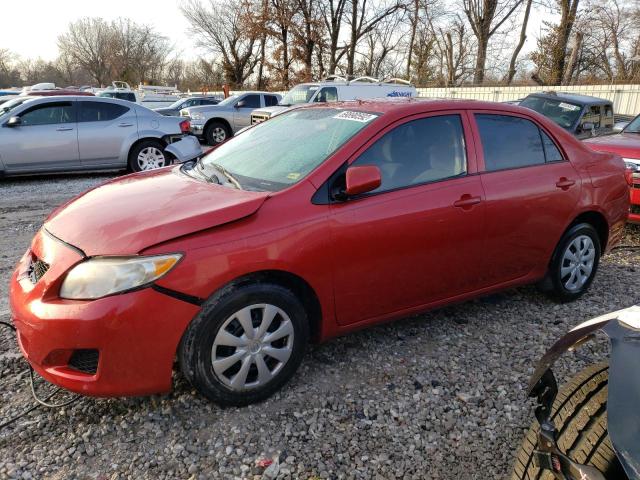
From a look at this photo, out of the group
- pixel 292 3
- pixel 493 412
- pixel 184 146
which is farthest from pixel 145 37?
pixel 493 412

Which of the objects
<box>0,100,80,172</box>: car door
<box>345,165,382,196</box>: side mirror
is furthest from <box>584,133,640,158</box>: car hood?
<box>0,100,80,172</box>: car door

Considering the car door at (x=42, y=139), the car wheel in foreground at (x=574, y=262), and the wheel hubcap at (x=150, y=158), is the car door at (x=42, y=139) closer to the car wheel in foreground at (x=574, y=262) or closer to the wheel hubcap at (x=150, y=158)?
the wheel hubcap at (x=150, y=158)

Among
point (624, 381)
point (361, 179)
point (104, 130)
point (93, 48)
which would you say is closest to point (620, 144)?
point (361, 179)

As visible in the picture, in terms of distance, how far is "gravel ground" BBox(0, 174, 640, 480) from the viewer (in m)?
2.27

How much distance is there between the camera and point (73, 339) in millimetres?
2229

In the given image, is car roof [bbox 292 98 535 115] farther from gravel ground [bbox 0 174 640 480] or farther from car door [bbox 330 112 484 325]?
gravel ground [bbox 0 174 640 480]

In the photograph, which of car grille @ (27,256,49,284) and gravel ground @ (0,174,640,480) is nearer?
gravel ground @ (0,174,640,480)

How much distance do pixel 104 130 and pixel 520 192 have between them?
8155mm

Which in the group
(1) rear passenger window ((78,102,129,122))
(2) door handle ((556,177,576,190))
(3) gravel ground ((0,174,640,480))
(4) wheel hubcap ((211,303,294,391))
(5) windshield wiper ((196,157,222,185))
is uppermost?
(1) rear passenger window ((78,102,129,122))

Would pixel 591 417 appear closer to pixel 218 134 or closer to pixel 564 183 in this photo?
pixel 564 183

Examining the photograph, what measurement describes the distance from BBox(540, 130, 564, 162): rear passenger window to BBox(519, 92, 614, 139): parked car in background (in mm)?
5899

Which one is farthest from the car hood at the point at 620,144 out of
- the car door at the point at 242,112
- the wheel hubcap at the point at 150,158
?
the car door at the point at 242,112

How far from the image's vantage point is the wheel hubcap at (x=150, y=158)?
970 cm

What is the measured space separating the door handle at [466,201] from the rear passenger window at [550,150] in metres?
0.93
